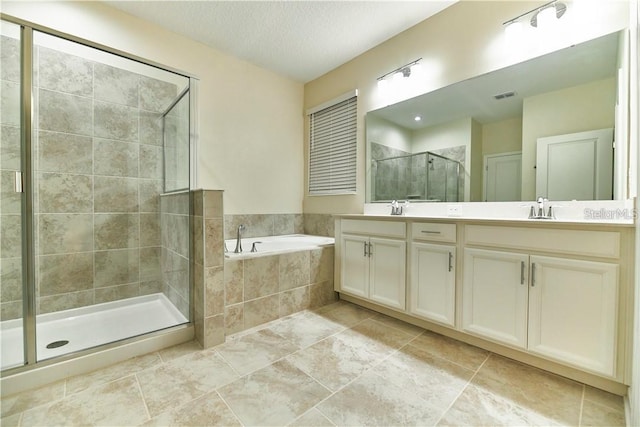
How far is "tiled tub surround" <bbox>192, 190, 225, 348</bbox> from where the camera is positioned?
1.81m

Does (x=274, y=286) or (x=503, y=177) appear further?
(x=274, y=286)

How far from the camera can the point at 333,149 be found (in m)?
3.28

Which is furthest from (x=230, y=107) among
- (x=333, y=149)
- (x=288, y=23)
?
(x=333, y=149)

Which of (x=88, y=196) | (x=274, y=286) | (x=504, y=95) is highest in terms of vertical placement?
(x=504, y=95)

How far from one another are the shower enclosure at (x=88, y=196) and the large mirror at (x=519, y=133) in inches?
82.4

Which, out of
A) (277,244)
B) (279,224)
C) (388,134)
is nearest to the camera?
(388,134)

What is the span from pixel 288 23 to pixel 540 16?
1.93 metres

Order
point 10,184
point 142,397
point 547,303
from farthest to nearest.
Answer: point 10,184 < point 547,303 < point 142,397

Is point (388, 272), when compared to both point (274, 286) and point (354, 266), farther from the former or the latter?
point (274, 286)

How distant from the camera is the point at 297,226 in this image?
11.8ft

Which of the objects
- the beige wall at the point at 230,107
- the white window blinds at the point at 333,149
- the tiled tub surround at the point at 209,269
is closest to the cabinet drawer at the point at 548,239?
the white window blinds at the point at 333,149

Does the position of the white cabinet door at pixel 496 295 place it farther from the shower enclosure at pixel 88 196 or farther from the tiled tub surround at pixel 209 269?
the shower enclosure at pixel 88 196

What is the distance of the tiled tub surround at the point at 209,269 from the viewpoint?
5.94 feet

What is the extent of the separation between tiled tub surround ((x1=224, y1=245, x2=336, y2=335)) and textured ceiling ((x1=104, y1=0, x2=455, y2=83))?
2.11 metres
